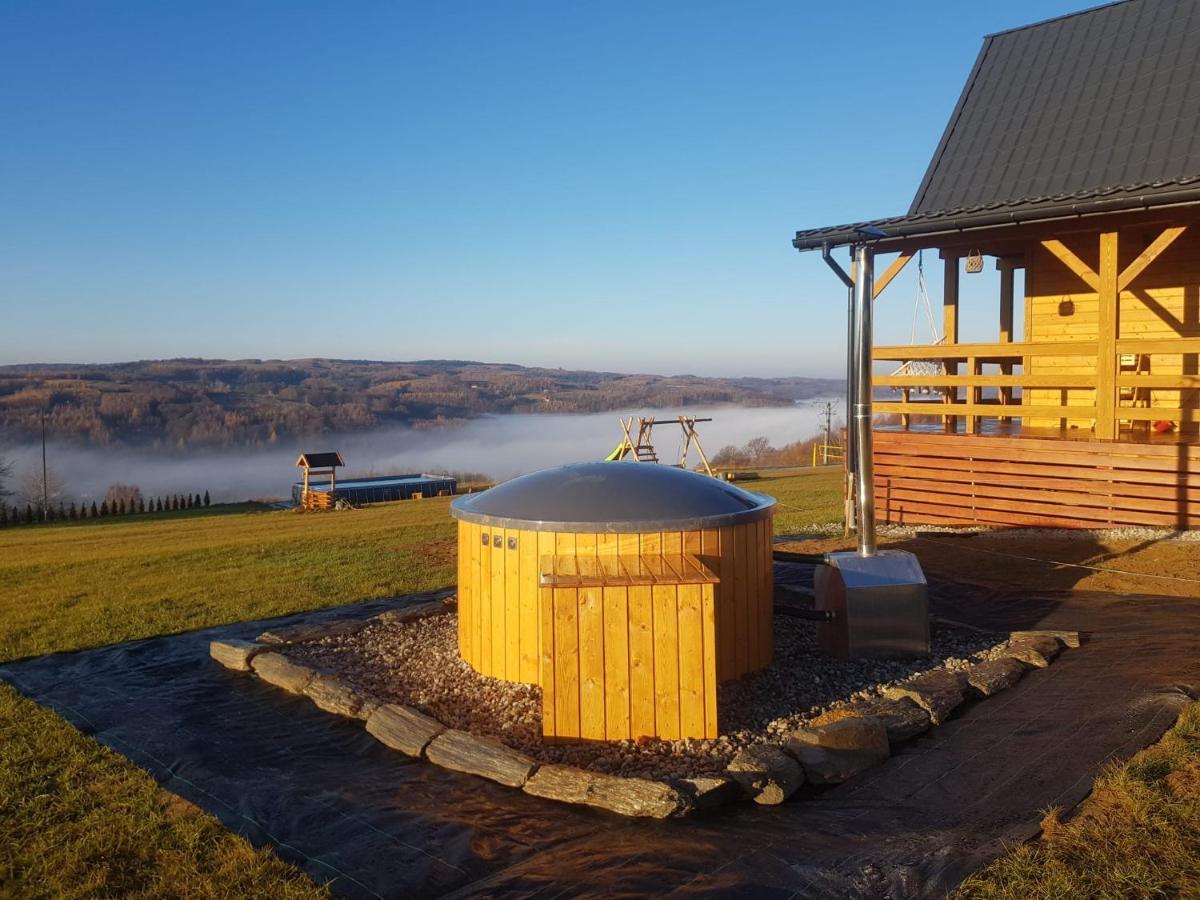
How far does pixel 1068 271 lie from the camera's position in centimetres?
1352

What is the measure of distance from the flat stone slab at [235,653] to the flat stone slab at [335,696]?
907 millimetres

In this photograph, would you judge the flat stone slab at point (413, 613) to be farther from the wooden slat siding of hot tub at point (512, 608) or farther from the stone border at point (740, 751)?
the wooden slat siding of hot tub at point (512, 608)

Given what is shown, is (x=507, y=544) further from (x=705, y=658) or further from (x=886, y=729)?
A: (x=886, y=729)

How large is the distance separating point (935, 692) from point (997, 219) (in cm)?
762

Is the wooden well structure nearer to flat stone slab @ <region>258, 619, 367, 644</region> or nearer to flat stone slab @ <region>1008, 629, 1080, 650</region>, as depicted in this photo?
flat stone slab @ <region>258, 619, 367, 644</region>

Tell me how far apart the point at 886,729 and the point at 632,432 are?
20265mm

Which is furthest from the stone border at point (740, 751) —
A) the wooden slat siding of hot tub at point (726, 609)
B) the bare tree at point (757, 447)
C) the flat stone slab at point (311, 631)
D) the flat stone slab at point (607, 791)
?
the bare tree at point (757, 447)

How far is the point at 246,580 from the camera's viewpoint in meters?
10.7

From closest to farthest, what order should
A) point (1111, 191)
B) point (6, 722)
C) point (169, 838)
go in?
point (169, 838), point (6, 722), point (1111, 191)

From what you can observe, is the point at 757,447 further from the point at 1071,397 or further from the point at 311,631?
the point at 311,631

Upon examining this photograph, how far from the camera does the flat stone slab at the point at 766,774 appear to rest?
4176mm

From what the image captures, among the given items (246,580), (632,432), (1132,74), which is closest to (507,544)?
(246,580)

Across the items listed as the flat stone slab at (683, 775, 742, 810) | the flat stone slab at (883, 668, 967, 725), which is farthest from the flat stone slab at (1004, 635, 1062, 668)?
the flat stone slab at (683, 775, 742, 810)

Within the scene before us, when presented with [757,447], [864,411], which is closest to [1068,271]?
[864,411]
